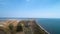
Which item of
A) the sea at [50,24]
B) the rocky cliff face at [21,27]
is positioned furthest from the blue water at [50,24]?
the rocky cliff face at [21,27]

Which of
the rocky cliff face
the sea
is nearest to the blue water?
the sea

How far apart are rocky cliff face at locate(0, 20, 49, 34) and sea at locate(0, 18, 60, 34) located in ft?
0.30

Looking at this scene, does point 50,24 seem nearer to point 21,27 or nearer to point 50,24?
point 50,24

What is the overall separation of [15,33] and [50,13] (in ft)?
2.75

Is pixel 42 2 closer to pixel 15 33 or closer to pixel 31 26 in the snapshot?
pixel 31 26

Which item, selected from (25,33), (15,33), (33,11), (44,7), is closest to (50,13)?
Result: (44,7)

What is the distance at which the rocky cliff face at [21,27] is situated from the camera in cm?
242

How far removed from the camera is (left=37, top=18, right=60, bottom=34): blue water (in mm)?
2452

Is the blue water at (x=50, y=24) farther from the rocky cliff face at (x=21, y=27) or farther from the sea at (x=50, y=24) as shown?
the rocky cliff face at (x=21, y=27)

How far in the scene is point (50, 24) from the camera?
8.27ft

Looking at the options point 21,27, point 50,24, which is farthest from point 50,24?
point 21,27

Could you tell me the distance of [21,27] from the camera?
2492mm

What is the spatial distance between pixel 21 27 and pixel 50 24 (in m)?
0.59

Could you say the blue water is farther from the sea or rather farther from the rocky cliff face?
the rocky cliff face
